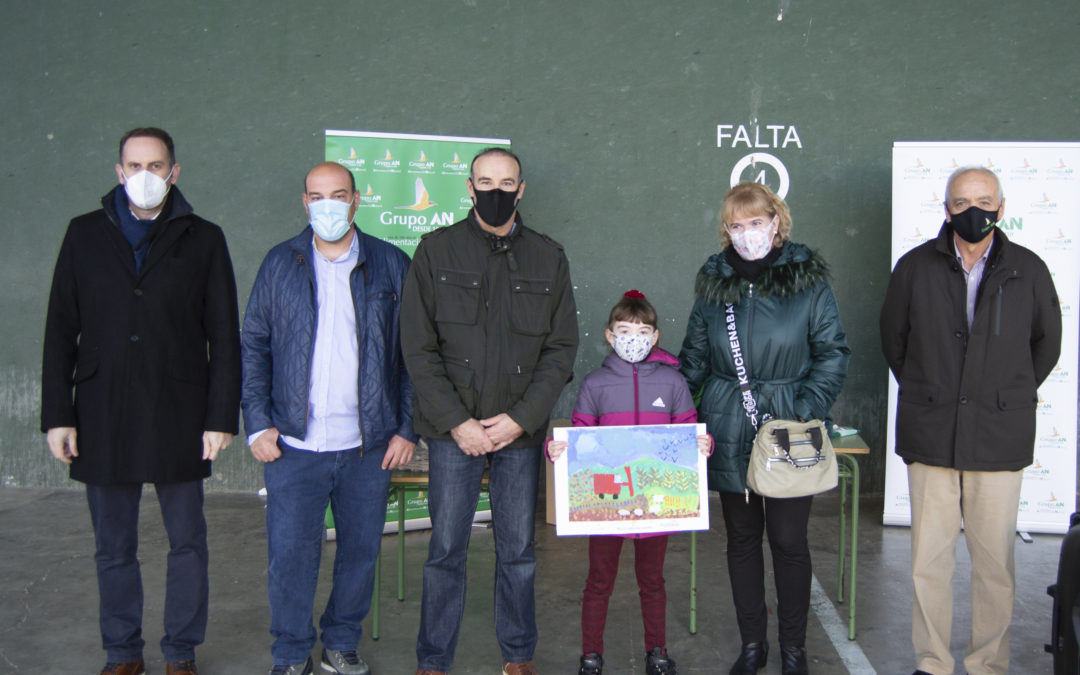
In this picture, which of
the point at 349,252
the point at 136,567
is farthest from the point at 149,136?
the point at 136,567

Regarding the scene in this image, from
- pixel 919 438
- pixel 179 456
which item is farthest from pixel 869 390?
pixel 179 456

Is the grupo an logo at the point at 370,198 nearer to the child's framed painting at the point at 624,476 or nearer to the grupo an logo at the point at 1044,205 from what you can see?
the child's framed painting at the point at 624,476

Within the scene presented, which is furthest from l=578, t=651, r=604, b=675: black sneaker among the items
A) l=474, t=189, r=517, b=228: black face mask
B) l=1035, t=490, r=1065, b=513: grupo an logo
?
l=1035, t=490, r=1065, b=513: grupo an logo

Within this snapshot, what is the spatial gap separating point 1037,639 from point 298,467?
114 inches

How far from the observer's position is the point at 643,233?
17.4ft

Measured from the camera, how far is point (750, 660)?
3.14 m

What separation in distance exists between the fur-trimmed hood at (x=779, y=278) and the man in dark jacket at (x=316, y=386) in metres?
1.09

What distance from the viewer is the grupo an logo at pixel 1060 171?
4715 millimetres

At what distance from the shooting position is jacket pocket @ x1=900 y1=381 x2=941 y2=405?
9.69 ft

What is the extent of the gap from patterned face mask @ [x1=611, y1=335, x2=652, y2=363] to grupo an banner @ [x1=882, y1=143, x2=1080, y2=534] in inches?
95.5

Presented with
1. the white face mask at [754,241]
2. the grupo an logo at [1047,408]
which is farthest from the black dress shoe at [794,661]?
the grupo an logo at [1047,408]

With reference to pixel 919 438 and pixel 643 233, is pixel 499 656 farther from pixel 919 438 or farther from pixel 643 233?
pixel 643 233

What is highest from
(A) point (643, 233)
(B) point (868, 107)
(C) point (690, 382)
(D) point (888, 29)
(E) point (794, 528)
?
(D) point (888, 29)

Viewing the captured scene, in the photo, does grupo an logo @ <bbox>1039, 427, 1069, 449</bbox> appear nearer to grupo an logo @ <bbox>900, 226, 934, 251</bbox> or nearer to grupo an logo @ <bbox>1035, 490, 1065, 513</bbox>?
grupo an logo @ <bbox>1035, 490, 1065, 513</bbox>
